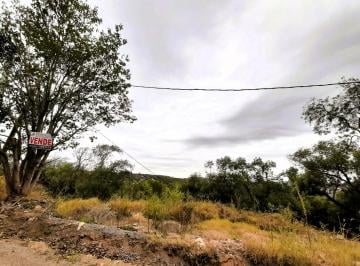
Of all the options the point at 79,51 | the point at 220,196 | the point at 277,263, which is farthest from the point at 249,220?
the point at 220,196

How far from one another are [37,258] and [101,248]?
3.13 feet

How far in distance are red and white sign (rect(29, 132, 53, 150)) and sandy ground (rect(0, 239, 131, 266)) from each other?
3892mm

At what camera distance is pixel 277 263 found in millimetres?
4176

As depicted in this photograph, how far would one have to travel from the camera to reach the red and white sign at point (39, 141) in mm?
8344

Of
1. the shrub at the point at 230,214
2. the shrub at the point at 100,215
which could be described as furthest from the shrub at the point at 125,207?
the shrub at the point at 230,214

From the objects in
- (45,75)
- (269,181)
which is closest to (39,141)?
(45,75)

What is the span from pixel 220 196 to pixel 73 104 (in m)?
31.4

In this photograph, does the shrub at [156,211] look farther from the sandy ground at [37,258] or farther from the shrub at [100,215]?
the sandy ground at [37,258]

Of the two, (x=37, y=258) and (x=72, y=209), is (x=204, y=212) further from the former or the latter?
(x=37, y=258)

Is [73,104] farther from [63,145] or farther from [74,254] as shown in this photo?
[74,254]

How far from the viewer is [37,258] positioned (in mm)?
4422

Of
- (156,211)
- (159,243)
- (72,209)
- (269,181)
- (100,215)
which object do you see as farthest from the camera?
(269,181)

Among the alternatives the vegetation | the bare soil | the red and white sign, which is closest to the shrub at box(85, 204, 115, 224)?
the vegetation

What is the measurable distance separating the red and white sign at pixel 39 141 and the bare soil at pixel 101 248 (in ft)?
10.4
